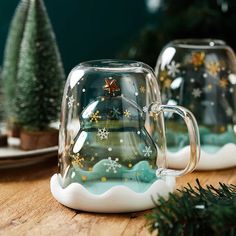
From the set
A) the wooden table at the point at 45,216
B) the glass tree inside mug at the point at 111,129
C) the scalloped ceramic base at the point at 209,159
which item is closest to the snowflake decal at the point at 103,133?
the glass tree inside mug at the point at 111,129

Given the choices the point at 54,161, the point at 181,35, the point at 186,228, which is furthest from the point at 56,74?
the point at 181,35

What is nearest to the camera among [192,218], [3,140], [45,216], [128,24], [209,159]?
[192,218]

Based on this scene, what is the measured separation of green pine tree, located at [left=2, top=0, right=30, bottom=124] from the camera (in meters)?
1.26

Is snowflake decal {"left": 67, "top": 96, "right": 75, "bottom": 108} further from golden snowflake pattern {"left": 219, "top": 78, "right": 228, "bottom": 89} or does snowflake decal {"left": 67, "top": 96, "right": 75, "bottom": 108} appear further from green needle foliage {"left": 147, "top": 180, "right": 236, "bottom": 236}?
golden snowflake pattern {"left": 219, "top": 78, "right": 228, "bottom": 89}

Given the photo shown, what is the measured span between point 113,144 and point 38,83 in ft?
1.09

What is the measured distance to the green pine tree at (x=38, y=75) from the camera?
120cm

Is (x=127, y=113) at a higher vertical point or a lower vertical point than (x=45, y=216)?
higher

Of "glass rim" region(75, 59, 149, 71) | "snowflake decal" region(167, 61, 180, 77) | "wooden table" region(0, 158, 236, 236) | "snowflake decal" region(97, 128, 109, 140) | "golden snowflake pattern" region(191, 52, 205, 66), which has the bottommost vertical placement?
"wooden table" region(0, 158, 236, 236)

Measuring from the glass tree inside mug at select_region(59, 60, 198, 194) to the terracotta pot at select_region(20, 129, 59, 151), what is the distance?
224mm

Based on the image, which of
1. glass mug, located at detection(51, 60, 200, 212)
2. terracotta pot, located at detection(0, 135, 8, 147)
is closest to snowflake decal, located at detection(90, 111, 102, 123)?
glass mug, located at detection(51, 60, 200, 212)

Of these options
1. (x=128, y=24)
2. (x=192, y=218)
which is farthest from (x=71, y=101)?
(x=128, y=24)

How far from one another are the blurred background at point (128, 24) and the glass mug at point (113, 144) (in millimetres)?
772

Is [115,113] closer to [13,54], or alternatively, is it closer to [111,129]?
[111,129]

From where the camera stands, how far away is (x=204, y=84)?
1.18m
